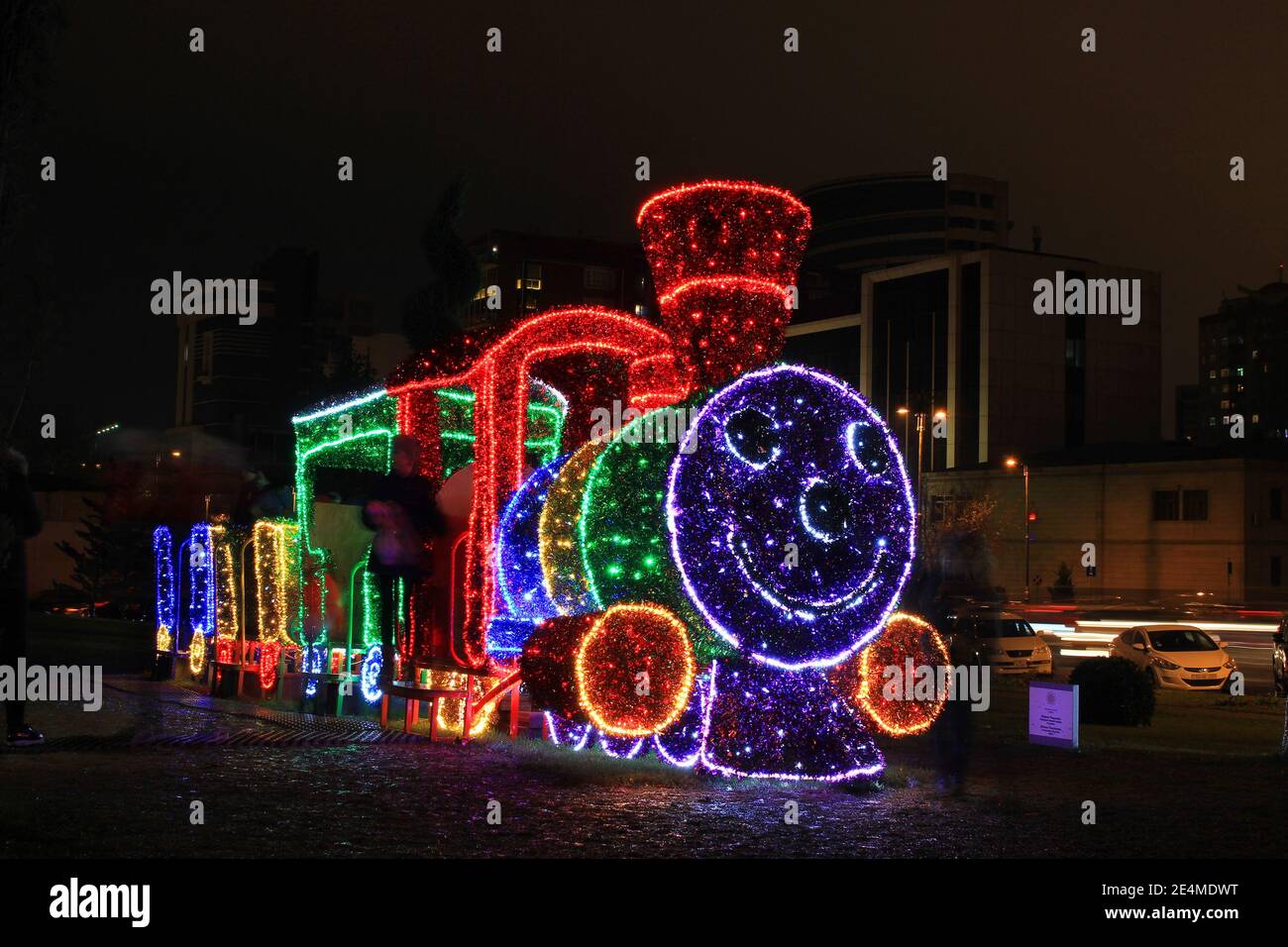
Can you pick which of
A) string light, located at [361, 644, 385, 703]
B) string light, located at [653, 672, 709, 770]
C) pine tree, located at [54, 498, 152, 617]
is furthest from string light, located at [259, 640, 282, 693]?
pine tree, located at [54, 498, 152, 617]

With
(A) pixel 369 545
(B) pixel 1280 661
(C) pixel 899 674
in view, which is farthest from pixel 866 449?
(B) pixel 1280 661

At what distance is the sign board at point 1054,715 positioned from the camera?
36.7 feet

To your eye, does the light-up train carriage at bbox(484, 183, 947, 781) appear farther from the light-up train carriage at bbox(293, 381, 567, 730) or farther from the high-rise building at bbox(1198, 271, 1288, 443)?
the high-rise building at bbox(1198, 271, 1288, 443)

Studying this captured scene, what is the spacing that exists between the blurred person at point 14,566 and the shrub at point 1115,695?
939cm

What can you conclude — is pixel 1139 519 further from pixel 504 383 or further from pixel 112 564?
pixel 504 383

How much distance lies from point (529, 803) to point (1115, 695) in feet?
26.5

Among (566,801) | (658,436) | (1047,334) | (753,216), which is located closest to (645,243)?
(753,216)

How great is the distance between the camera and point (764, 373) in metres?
8.83

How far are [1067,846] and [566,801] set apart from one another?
2.55 meters

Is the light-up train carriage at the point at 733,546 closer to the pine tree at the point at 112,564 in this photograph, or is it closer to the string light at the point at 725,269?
the string light at the point at 725,269

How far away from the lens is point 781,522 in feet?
28.4

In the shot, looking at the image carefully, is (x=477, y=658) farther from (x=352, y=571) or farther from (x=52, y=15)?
(x=52, y=15)

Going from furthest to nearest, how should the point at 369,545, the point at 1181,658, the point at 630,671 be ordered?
1. the point at 1181,658
2. the point at 369,545
3. the point at 630,671

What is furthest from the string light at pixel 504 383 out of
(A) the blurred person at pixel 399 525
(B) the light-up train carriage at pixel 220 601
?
(B) the light-up train carriage at pixel 220 601
